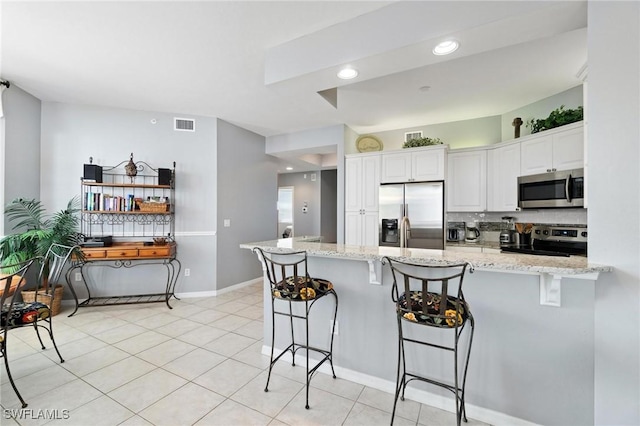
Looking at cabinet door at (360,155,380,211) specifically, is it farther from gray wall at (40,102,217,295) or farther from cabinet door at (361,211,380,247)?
gray wall at (40,102,217,295)

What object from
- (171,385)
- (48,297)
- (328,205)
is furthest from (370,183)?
(48,297)

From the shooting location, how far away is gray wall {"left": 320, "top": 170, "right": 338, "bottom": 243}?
7.62 metres

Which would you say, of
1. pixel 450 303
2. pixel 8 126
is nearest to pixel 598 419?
pixel 450 303

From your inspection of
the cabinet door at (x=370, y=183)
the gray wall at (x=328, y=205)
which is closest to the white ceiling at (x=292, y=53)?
the cabinet door at (x=370, y=183)

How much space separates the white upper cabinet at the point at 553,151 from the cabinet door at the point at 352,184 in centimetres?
211

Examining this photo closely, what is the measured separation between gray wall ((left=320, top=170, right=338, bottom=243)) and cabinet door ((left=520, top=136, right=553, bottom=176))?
492cm

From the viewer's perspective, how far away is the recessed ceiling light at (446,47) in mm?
1779

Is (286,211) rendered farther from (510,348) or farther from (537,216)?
(510,348)

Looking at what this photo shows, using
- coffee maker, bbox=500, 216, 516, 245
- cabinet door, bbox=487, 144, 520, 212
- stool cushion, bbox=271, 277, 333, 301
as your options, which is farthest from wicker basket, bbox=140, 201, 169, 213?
coffee maker, bbox=500, 216, 516, 245

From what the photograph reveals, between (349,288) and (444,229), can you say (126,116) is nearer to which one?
(349,288)

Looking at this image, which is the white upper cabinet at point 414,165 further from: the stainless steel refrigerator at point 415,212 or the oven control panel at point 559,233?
the oven control panel at point 559,233

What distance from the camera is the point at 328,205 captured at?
25.8 feet

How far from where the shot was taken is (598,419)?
1.41 m

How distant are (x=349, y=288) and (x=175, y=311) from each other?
8.82 feet
